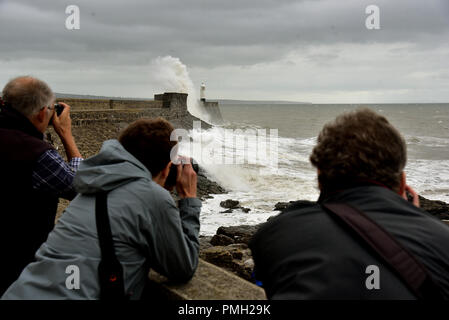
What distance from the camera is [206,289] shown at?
219 cm

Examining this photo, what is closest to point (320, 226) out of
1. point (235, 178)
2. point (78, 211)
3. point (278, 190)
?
point (78, 211)

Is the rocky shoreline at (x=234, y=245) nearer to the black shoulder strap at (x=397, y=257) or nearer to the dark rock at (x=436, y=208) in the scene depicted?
the dark rock at (x=436, y=208)

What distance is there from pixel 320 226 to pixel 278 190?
1652 centimetres

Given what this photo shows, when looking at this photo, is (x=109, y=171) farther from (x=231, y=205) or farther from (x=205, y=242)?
(x=231, y=205)

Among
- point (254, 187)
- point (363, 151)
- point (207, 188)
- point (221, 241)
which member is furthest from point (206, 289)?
point (254, 187)

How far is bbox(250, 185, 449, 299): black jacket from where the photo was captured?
1.20 metres

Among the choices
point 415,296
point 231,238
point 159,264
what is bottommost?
point 231,238

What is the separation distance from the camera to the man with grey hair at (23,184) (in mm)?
2186

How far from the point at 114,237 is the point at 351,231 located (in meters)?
1.05

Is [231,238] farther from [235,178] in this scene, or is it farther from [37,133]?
[235,178]

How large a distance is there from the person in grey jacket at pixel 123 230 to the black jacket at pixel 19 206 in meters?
0.44

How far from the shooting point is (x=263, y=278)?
4.84 feet

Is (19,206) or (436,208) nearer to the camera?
(19,206)


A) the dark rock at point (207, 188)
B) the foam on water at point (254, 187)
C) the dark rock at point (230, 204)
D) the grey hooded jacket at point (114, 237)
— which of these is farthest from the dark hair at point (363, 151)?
the dark rock at point (207, 188)
